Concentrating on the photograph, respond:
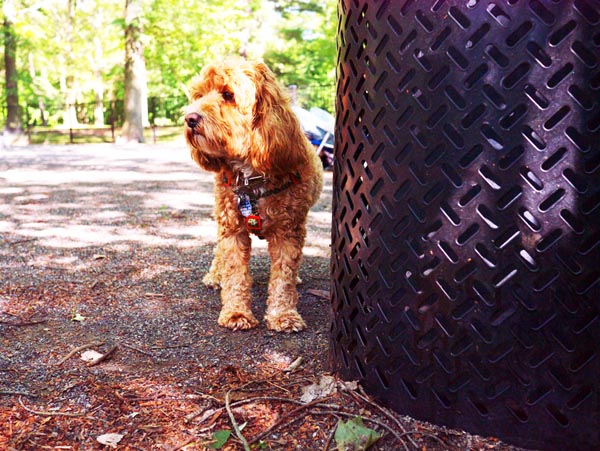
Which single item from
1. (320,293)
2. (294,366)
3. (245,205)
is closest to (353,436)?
(294,366)

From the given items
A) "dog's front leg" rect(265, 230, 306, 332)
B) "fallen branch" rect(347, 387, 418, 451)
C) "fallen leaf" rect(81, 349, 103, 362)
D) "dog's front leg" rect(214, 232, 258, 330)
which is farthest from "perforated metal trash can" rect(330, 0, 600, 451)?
"fallen leaf" rect(81, 349, 103, 362)

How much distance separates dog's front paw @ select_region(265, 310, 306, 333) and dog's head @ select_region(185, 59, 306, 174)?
890 millimetres

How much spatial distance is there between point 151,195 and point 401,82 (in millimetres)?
7381

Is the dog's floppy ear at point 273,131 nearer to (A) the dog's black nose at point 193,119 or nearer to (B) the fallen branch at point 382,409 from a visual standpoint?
(A) the dog's black nose at point 193,119

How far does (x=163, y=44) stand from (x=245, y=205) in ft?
70.9

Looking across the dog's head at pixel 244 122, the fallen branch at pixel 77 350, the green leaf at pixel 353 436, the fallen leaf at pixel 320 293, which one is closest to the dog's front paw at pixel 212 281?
the fallen leaf at pixel 320 293

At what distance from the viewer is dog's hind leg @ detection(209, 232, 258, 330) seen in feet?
11.4

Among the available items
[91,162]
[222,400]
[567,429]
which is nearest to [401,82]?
[567,429]

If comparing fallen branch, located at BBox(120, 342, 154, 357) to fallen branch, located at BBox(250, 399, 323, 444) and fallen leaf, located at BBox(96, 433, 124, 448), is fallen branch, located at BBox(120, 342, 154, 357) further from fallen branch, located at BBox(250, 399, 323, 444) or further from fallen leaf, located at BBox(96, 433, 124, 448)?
fallen branch, located at BBox(250, 399, 323, 444)

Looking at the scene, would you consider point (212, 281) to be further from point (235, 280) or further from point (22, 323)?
point (22, 323)

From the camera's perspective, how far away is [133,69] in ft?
70.7

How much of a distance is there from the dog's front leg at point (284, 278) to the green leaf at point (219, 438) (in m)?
1.30

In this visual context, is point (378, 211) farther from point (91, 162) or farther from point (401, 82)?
point (91, 162)

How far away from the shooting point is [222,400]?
2430 millimetres
